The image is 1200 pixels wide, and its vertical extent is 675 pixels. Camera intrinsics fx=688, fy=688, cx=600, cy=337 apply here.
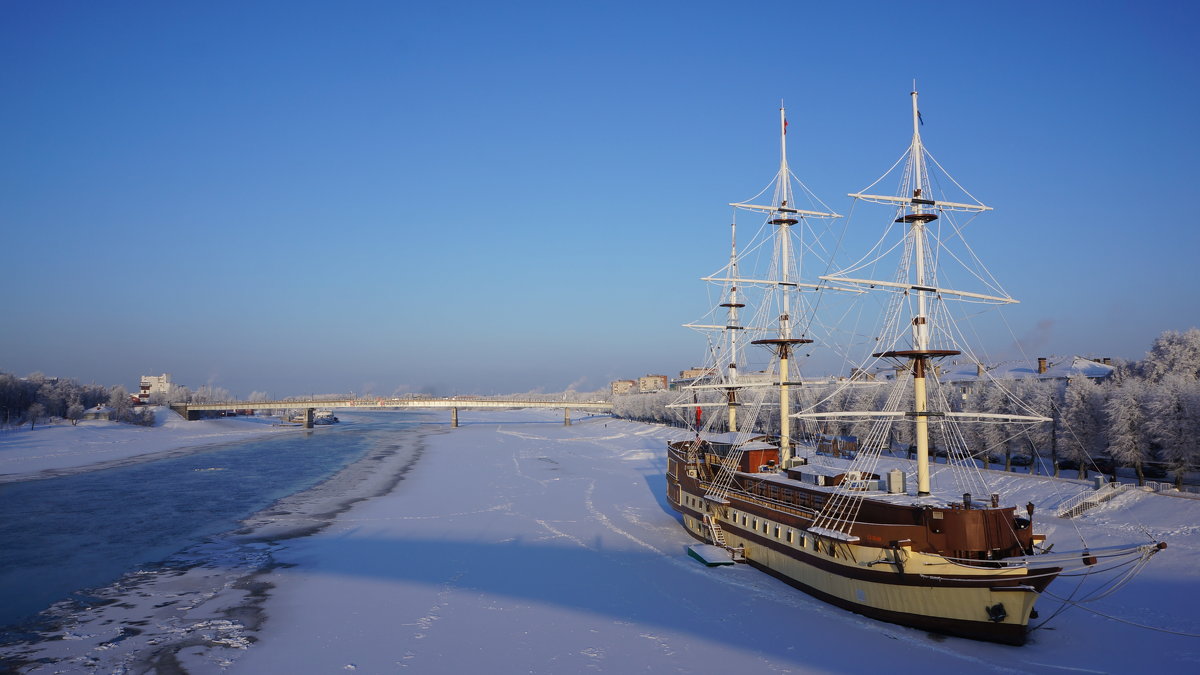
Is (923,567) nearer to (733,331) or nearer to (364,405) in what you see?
(733,331)

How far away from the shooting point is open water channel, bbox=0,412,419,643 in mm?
32781

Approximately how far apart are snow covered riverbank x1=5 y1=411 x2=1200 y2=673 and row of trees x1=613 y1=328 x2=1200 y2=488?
8966 millimetres

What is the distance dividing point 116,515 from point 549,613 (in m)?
40.2

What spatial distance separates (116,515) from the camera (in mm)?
50031

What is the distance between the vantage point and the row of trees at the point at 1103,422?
5003 centimetres

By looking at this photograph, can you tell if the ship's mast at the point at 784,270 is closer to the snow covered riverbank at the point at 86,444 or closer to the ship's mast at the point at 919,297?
the ship's mast at the point at 919,297

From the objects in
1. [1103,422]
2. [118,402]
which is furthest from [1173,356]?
[118,402]

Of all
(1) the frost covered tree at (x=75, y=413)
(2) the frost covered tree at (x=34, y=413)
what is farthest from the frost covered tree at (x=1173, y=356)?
(1) the frost covered tree at (x=75, y=413)

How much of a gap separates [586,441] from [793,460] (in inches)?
3678

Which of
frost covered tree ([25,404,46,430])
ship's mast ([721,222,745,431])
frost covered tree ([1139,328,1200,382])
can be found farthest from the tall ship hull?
frost covered tree ([25,404,46,430])

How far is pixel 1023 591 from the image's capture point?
79.3 ft

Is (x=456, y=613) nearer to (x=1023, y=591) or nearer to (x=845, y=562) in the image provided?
(x=845, y=562)

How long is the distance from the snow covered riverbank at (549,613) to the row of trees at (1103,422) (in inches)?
353

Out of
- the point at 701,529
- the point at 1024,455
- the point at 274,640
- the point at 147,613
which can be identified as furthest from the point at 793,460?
the point at 1024,455
